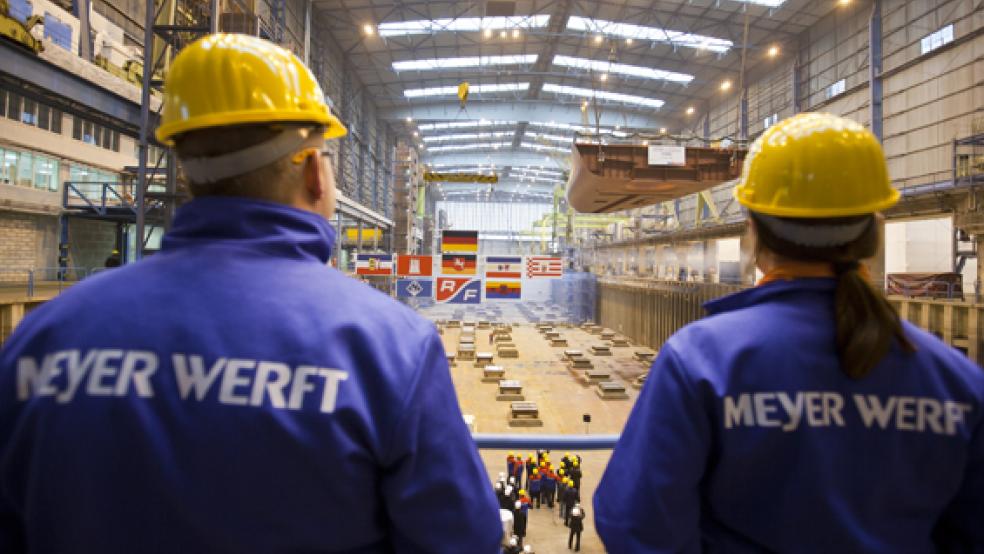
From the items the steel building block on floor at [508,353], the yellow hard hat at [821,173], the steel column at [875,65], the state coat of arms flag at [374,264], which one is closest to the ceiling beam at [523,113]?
the steel column at [875,65]

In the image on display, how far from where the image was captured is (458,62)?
113 feet

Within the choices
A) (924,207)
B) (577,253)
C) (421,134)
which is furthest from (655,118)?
(924,207)

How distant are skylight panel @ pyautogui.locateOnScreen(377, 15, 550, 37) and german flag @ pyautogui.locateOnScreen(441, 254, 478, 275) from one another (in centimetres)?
1824

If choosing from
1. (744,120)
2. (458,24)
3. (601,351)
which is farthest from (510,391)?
(744,120)

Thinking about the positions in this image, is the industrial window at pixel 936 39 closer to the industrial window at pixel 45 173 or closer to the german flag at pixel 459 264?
the german flag at pixel 459 264

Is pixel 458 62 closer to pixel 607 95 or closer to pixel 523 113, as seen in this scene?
pixel 523 113

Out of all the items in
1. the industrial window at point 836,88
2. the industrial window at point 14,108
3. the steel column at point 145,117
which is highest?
the industrial window at point 836,88

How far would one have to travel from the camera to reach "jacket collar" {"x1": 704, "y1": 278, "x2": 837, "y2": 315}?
1.40 metres

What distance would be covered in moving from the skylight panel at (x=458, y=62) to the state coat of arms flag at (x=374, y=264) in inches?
783

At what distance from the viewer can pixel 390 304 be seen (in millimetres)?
1238

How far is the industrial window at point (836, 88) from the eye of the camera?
26.7 meters

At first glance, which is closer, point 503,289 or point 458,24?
point 503,289

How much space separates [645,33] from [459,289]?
22.4 m

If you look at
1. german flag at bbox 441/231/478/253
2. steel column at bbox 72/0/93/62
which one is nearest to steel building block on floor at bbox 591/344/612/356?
german flag at bbox 441/231/478/253
